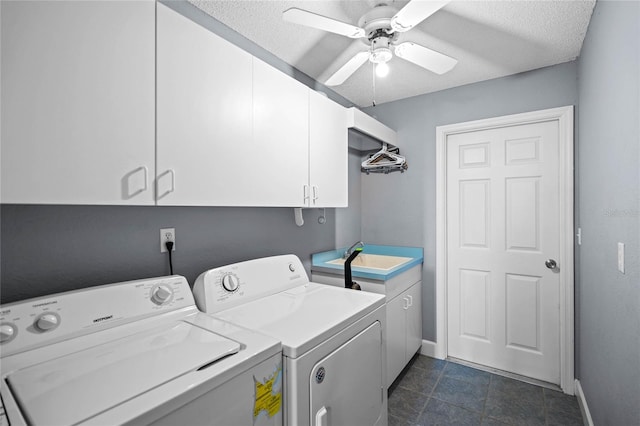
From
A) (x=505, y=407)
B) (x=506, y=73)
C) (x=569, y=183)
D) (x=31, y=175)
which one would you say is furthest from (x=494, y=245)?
(x=31, y=175)

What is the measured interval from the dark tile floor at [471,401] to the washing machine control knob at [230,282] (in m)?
1.40

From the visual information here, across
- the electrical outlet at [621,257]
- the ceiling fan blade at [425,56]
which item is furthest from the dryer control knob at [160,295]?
the electrical outlet at [621,257]

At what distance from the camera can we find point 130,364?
35.0 inches

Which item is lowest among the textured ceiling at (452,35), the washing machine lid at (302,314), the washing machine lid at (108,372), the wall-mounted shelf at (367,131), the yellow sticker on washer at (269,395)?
the yellow sticker on washer at (269,395)

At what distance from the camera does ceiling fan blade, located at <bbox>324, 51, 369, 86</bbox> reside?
1.67 metres

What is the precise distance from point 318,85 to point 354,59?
0.91 m

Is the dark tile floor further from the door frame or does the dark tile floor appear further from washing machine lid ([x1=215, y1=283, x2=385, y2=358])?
washing machine lid ([x1=215, y1=283, x2=385, y2=358])

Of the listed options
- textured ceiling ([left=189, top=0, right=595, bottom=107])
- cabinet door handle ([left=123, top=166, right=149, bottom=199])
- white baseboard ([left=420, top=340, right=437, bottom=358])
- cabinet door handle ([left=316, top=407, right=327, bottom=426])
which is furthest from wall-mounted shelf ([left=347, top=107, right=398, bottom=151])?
white baseboard ([left=420, top=340, right=437, bottom=358])

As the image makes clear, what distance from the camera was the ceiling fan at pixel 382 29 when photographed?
131 centimetres

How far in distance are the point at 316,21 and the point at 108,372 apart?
1.51 meters

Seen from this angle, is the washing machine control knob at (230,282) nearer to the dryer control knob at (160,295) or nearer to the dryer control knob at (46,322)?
the dryer control knob at (160,295)

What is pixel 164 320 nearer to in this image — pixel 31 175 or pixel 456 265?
pixel 31 175

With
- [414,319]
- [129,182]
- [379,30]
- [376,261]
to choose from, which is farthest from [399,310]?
[129,182]

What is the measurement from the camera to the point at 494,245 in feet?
8.62
